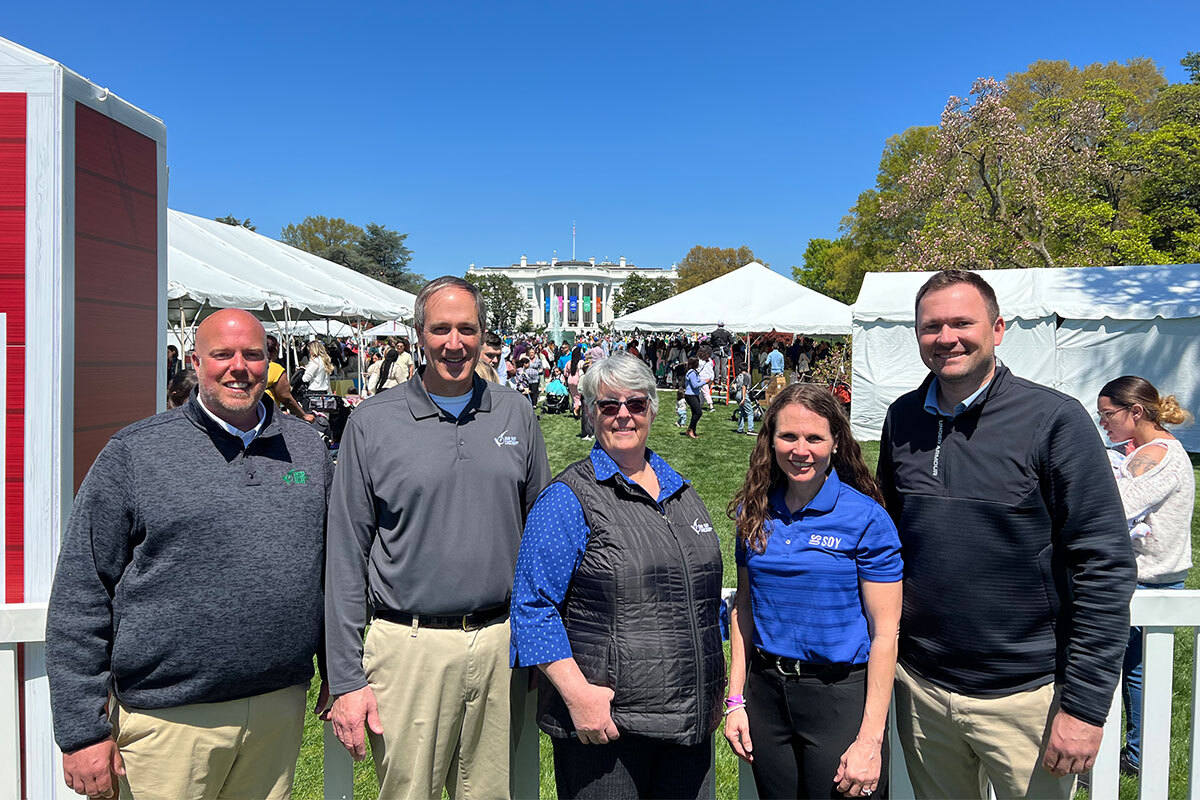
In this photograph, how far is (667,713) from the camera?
2002 mm

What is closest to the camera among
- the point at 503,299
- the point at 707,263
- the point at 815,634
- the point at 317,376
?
the point at 815,634

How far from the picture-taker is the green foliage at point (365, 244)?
196ft

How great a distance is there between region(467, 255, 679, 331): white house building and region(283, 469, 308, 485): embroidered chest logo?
396ft

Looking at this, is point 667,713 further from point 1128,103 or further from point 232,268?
point 1128,103

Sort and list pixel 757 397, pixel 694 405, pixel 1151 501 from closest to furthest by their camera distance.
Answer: pixel 1151 501 → pixel 694 405 → pixel 757 397

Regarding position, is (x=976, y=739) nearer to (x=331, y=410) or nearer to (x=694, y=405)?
(x=331, y=410)

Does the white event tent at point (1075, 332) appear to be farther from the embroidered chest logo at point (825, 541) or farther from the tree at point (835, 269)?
Answer: the tree at point (835, 269)

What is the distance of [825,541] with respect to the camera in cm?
213

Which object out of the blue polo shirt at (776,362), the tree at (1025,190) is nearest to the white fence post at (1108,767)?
the blue polo shirt at (776,362)

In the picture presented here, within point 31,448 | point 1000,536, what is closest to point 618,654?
point 1000,536

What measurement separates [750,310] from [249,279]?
1213 cm

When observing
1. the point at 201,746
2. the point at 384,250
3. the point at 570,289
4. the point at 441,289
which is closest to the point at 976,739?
the point at 441,289

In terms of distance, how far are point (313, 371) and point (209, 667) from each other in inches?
482

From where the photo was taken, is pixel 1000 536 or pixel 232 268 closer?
pixel 1000 536
